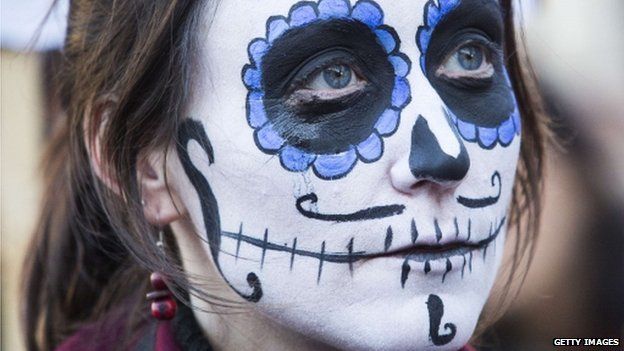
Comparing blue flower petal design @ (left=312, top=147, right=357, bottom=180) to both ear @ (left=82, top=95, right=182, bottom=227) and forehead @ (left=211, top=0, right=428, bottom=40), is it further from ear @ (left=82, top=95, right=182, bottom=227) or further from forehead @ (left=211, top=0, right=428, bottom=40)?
ear @ (left=82, top=95, right=182, bottom=227)

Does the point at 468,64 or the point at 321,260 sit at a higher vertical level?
the point at 468,64

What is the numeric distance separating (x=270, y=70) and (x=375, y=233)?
332 mm

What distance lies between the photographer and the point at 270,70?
4.98ft

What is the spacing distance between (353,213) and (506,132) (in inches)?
14.2

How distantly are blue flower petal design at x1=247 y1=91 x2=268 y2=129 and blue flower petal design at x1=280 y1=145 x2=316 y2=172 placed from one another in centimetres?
7

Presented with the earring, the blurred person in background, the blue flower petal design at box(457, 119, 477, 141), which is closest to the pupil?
the blue flower petal design at box(457, 119, 477, 141)

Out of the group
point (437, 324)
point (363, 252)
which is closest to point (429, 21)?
point (363, 252)

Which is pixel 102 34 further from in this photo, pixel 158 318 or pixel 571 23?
pixel 571 23

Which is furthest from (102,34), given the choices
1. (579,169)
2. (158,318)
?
(579,169)

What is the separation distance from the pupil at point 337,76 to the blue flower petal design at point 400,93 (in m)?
0.08

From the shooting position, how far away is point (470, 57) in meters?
1.63

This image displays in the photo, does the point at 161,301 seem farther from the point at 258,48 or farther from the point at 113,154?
the point at 258,48

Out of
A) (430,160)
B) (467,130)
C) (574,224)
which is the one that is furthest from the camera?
(574,224)

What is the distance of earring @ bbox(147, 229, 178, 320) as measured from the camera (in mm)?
1816
